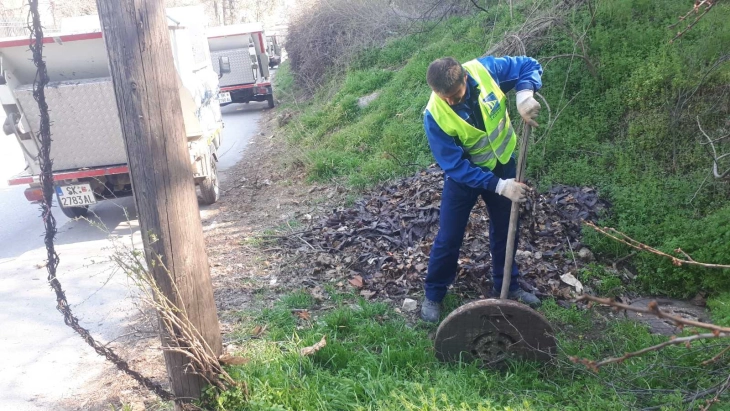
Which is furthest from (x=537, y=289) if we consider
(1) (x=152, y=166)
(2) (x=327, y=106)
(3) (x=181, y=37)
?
(2) (x=327, y=106)

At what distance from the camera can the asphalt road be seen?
391cm

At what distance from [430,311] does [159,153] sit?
2.29 metres

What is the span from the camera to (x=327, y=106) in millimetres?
11969

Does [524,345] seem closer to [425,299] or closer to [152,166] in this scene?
[425,299]

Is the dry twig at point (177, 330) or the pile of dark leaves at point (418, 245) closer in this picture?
the dry twig at point (177, 330)

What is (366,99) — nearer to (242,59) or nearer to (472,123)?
(242,59)

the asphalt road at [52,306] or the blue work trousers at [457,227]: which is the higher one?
the blue work trousers at [457,227]

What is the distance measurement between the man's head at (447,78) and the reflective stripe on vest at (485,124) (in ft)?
0.43

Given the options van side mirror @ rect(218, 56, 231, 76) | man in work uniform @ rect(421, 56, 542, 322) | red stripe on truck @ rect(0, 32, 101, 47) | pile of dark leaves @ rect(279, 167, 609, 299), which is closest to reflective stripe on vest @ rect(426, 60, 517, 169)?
man in work uniform @ rect(421, 56, 542, 322)

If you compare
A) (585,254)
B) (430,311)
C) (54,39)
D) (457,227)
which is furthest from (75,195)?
(585,254)

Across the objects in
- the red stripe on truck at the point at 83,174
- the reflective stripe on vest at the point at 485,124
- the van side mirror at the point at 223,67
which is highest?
the van side mirror at the point at 223,67

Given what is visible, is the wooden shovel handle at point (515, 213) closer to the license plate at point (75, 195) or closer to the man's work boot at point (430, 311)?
the man's work boot at point (430, 311)

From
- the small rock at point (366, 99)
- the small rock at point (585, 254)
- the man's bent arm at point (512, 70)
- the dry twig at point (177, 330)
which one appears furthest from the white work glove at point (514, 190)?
the small rock at point (366, 99)

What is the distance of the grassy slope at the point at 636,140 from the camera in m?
4.70
